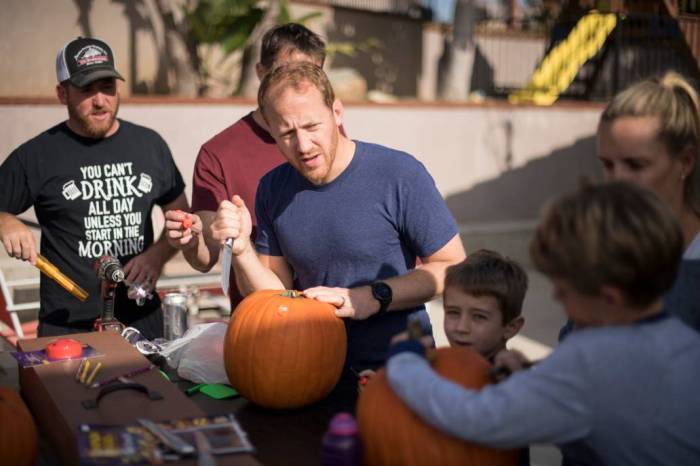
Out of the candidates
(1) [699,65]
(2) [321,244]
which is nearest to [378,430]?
(2) [321,244]

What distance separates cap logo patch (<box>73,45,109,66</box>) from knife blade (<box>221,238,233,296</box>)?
5.56ft

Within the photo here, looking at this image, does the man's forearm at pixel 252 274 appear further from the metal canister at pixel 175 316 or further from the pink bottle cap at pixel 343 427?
the pink bottle cap at pixel 343 427

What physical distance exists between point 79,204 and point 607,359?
293 centimetres

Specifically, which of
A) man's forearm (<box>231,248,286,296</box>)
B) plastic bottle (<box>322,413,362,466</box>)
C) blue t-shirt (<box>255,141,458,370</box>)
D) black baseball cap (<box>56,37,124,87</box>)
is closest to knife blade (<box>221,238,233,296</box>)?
man's forearm (<box>231,248,286,296</box>)

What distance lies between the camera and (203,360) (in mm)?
2875

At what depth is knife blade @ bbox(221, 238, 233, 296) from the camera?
2.50m

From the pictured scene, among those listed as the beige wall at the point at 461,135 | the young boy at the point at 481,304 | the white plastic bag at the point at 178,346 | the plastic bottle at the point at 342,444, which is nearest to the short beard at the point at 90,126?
the white plastic bag at the point at 178,346

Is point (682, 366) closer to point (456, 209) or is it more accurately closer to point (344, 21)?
point (456, 209)

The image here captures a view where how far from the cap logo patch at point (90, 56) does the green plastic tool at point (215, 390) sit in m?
1.88

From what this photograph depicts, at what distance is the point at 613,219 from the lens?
5.40ft

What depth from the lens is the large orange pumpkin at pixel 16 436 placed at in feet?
6.56

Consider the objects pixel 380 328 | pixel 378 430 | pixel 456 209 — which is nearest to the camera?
pixel 378 430

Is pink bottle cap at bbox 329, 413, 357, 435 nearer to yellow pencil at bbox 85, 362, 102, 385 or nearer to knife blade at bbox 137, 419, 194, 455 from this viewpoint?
knife blade at bbox 137, 419, 194, 455

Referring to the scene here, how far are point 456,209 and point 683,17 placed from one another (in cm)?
543
